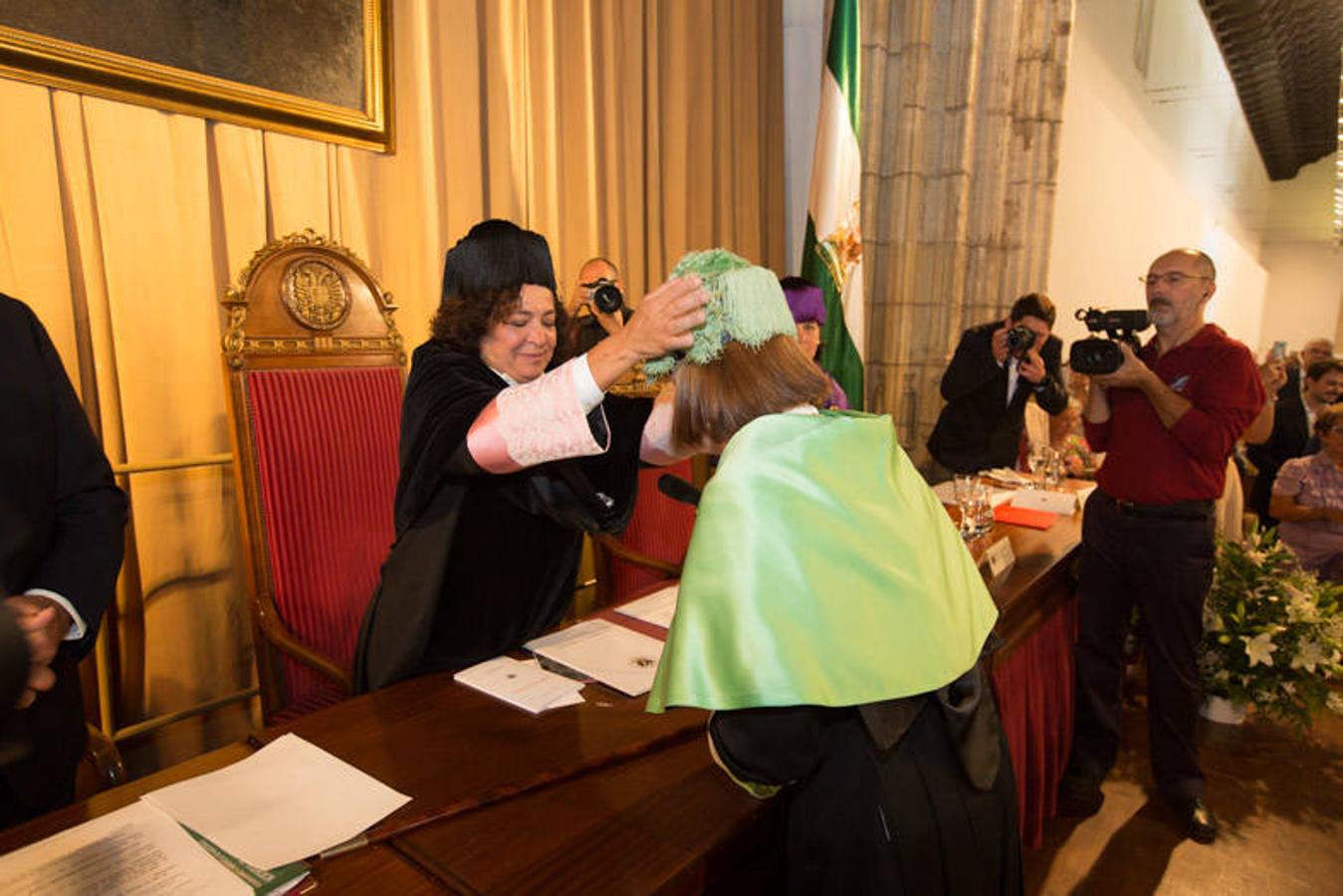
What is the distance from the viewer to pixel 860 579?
0.91 meters

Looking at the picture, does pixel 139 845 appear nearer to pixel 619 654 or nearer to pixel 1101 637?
pixel 619 654

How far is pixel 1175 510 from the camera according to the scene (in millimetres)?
2307

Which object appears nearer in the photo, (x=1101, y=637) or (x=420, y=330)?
(x=1101, y=637)

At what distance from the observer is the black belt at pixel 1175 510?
230 centimetres

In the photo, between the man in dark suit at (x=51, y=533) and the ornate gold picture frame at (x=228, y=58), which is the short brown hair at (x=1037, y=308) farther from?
the man in dark suit at (x=51, y=533)

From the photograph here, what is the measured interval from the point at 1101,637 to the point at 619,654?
1.90 meters

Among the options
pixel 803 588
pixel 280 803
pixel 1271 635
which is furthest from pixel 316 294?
pixel 1271 635

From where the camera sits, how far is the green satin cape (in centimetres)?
86

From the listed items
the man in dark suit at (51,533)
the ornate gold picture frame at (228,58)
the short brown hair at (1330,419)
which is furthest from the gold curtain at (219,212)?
the short brown hair at (1330,419)

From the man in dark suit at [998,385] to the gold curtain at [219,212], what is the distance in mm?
1622

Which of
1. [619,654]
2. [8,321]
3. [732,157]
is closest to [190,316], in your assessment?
[8,321]

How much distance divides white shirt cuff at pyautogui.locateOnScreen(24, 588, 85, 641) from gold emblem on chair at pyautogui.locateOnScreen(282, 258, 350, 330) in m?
0.90

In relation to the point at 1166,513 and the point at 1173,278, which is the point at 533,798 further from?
the point at 1173,278

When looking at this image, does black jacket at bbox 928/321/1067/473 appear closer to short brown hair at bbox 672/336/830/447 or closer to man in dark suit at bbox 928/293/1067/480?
man in dark suit at bbox 928/293/1067/480
